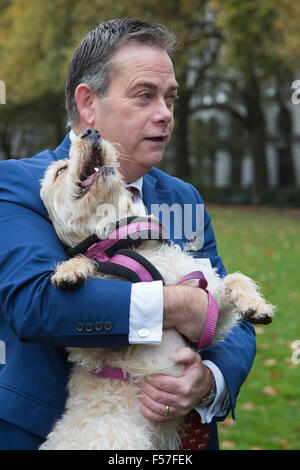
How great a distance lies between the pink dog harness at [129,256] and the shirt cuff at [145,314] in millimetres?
139

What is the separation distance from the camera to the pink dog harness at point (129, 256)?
108 inches

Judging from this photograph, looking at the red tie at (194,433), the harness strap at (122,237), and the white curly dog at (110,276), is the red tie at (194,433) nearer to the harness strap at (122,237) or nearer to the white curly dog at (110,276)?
the white curly dog at (110,276)

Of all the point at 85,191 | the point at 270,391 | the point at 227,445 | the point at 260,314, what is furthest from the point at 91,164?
the point at 270,391

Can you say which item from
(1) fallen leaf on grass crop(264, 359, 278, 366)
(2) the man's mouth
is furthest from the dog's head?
(1) fallen leaf on grass crop(264, 359, 278, 366)

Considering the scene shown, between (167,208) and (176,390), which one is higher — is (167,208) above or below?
above

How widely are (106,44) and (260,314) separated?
169cm

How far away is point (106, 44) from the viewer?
127 inches

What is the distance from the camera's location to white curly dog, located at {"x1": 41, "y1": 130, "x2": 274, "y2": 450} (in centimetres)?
270

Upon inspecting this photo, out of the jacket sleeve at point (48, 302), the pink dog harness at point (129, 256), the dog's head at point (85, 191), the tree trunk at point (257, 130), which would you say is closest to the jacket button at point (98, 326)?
the jacket sleeve at point (48, 302)

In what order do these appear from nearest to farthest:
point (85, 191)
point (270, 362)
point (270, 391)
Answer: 1. point (85, 191)
2. point (270, 391)
3. point (270, 362)

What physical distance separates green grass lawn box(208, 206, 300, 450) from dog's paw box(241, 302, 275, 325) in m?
3.51

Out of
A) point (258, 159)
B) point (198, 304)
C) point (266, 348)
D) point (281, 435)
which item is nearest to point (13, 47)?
point (258, 159)

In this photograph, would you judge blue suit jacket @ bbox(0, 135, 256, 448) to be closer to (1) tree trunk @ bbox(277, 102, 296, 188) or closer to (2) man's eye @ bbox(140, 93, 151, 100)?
(2) man's eye @ bbox(140, 93, 151, 100)

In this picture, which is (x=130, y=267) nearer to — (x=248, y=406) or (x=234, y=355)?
(x=234, y=355)
